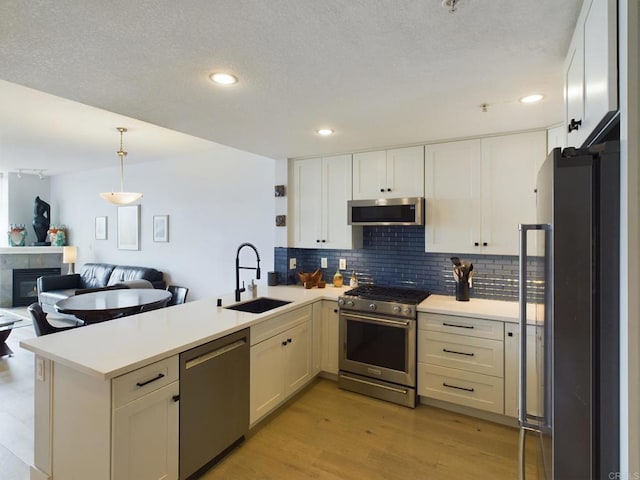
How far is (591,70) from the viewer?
108cm

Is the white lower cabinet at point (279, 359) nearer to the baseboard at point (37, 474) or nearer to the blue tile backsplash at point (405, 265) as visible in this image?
the blue tile backsplash at point (405, 265)

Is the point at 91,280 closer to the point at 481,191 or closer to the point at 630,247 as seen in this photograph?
the point at 481,191

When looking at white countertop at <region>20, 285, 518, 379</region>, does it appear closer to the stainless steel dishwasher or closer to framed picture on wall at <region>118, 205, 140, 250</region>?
the stainless steel dishwasher

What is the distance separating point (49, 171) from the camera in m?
6.61

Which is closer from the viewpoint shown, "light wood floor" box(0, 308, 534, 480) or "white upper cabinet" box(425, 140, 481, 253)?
"light wood floor" box(0, 308, 534, 480)

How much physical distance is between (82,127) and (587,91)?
4.49 meters

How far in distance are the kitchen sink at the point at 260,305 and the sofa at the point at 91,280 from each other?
2630 millimetres

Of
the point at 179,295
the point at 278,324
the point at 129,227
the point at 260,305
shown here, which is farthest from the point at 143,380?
the point at 129,227

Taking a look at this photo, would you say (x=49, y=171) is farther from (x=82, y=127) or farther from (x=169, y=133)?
(x=169, y=133)

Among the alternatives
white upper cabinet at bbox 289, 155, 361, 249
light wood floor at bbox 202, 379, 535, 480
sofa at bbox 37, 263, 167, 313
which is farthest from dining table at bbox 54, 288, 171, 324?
light wood floor at bbox 202, 379, 535, 480

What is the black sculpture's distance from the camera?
6.87 metres

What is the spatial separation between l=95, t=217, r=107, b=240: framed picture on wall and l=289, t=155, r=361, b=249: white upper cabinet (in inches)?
172

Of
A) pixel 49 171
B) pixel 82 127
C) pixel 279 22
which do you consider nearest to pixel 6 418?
pixel 82 127

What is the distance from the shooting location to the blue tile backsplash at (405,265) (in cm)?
304
